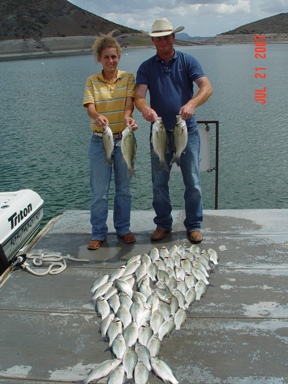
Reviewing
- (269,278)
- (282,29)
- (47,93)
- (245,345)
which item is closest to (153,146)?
(269,278)

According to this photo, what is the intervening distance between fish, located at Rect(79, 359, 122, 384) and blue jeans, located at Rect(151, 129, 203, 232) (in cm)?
213

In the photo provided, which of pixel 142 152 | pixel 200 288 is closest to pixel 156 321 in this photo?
pixel 200 288

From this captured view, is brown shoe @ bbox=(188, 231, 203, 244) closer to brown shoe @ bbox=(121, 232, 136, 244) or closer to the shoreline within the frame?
brown shoe @ bbox=(121, 232, 136, 244)

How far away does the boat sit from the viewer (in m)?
5.53

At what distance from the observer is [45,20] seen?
408 ft

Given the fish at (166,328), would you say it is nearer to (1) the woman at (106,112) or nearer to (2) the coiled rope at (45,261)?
(2) the coiled rope at (45,261)

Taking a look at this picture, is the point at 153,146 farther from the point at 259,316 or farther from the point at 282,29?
the point at 282,29

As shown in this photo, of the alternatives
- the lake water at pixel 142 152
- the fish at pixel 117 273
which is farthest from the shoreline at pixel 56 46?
the fish at pixel 117 273

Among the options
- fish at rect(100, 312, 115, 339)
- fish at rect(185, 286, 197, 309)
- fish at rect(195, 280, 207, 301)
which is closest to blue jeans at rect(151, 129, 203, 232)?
fish at rect(195, 280, 207, 301)

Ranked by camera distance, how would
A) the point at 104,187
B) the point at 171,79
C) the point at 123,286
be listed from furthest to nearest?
the point at 104,187, the point at 171,79, the point at 123,286

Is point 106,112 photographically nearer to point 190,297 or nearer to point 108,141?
point 108,141

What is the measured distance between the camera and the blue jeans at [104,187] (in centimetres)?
451

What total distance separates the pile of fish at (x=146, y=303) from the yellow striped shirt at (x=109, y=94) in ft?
4.57

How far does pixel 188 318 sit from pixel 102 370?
2.86ft
